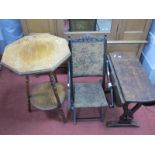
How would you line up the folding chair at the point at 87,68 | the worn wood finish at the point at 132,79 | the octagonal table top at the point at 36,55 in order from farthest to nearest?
the folding chair at the point at 87,68 → the worn wood finish at the point at 132,79 → the octagonal table top at the point at 36,55

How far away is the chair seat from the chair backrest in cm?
16

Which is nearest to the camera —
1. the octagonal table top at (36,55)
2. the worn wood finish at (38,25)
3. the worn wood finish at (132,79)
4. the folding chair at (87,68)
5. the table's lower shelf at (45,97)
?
the octagonal table top at (36,55)

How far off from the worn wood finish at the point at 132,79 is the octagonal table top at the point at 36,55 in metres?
0.65

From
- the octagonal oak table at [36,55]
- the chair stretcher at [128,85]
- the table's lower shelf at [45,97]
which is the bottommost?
the table's lower shelf at [45,97]

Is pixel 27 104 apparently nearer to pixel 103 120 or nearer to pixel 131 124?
pixel 103 120

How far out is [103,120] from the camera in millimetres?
2039

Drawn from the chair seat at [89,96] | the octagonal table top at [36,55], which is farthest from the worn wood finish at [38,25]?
the chair seat at [89,96]

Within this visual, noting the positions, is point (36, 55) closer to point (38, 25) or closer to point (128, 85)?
point (38, 25)

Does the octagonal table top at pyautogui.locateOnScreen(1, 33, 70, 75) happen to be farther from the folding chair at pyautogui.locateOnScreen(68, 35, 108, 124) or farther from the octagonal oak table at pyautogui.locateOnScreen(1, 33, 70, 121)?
the folding chair at pyautogui.locateOnScreen(68, 35, 108, 124)

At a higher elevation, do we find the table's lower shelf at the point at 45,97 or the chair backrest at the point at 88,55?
the chair backrest at the point at 88,55

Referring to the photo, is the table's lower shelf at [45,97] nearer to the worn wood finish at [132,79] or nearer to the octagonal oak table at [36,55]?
the octagonal oak table at [36,55]

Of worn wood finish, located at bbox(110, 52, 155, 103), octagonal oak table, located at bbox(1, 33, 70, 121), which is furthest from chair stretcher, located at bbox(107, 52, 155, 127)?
octagonal oak table, located at bbox(1, 33, 70, 121)

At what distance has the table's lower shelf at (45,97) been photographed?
1.96 metres

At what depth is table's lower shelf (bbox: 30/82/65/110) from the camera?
77.0 inches
